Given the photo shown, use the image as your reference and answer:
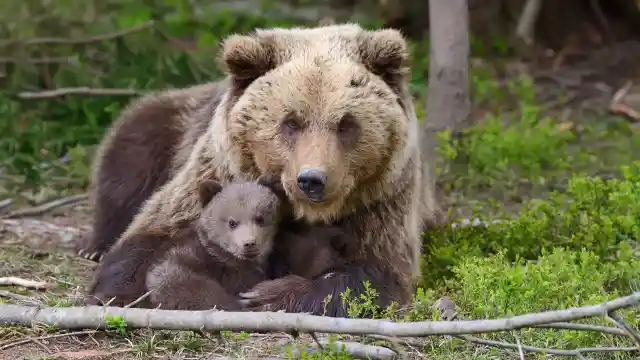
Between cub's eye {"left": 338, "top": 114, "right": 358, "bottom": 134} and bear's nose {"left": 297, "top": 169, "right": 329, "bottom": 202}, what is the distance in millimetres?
327

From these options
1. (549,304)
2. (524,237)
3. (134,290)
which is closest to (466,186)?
(524,237)

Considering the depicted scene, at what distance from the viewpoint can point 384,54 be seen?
5.08 metres

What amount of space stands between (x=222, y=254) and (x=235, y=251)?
4.7 inches

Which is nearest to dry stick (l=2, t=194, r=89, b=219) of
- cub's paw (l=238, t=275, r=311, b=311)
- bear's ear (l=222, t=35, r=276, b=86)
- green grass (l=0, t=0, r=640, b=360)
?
green grass (l=0, t=0, r=640, b=360)

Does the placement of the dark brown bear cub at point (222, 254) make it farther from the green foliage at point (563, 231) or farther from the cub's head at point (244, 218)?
the green foliage at point (563, 231)

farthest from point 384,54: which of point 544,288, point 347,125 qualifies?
point 544,288

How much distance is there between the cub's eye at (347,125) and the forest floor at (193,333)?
3.23 feet

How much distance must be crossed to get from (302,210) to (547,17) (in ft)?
23.0

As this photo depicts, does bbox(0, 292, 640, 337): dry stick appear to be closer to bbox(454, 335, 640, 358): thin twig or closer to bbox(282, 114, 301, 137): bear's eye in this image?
bbox(454, 335, 640, 358): thin twig

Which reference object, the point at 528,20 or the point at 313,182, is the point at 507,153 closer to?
the point at 528,20

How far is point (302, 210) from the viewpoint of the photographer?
505 centimetres

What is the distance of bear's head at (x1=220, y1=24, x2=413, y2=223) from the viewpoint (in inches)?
188

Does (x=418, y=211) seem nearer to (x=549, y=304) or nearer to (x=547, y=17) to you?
(x=549, y=304)

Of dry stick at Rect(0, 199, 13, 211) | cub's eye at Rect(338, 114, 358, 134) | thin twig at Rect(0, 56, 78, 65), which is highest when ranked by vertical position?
cub's eye at Rect(338, 114, 358, 134)
